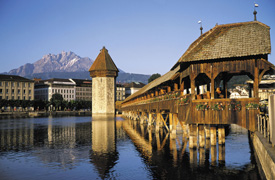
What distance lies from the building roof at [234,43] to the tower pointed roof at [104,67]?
85.2 meters

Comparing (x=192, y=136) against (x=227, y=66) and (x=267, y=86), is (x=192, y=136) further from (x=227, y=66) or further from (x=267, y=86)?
(x=267, y=86)

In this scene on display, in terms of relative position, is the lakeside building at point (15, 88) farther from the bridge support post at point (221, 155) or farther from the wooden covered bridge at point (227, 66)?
the wooden covered bridge at point (227, 66)

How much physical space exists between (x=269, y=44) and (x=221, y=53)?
2667 millimetres

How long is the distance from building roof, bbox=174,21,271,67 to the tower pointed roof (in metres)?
85.2

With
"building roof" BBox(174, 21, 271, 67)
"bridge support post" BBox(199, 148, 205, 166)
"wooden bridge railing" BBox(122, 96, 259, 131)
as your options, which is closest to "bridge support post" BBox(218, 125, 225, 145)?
"bridge support post" BBox(199, 148, 205, 166)

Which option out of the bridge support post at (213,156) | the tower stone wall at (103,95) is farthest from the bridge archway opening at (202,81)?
the tower stone wall at (103,95)

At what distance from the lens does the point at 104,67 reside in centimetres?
10531

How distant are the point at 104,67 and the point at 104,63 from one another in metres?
1.69

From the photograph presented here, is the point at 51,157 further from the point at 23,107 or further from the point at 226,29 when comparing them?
the point at 23,107

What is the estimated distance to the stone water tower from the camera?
4136 inches

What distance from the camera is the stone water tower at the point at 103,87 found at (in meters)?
105

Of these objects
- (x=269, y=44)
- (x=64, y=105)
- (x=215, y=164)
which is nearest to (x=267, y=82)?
(x=269, y=44)

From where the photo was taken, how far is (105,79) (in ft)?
345

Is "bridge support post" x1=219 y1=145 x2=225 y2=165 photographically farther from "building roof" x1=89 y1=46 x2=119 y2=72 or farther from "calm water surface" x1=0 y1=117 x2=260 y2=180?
"building roof" x1=89 y1=46 x2=119 y2=72
